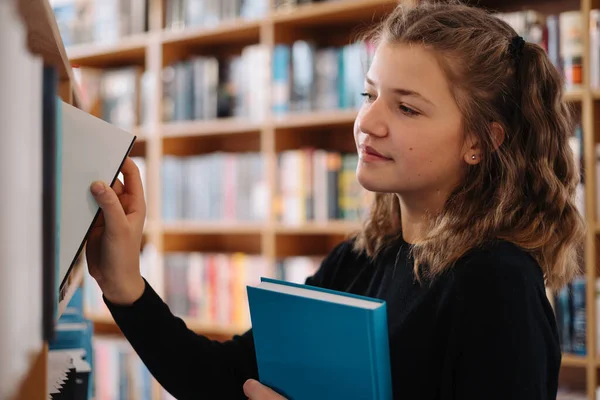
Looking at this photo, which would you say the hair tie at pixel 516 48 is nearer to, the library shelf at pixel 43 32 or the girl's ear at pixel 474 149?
the girl's ear at pixel 474 149

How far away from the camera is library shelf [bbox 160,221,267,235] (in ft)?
8.27

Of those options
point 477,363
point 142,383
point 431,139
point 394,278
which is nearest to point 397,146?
point 431,139

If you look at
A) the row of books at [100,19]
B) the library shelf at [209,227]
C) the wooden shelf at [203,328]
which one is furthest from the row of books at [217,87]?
the wooden shelf at [203,328]

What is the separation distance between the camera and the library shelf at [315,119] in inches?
89.0

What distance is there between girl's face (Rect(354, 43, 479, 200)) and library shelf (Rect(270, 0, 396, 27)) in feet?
3.81

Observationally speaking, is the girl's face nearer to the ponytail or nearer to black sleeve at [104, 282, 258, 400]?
the ponytail

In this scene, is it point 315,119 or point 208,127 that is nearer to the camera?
point 315,119

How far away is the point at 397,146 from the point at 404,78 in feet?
0.34

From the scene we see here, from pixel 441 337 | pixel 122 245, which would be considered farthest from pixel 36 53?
pixel 441 337

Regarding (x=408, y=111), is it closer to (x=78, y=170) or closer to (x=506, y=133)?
(x=506, y=133)

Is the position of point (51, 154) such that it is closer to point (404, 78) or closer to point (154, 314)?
point (154, 314)

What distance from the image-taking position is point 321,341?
32.2 inches

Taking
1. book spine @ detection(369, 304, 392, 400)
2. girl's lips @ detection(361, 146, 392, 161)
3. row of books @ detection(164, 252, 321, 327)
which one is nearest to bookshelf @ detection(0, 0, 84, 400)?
book spine @ detection(369, 304, 392, 400)

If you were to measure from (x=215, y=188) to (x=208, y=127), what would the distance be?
0.24 meters
